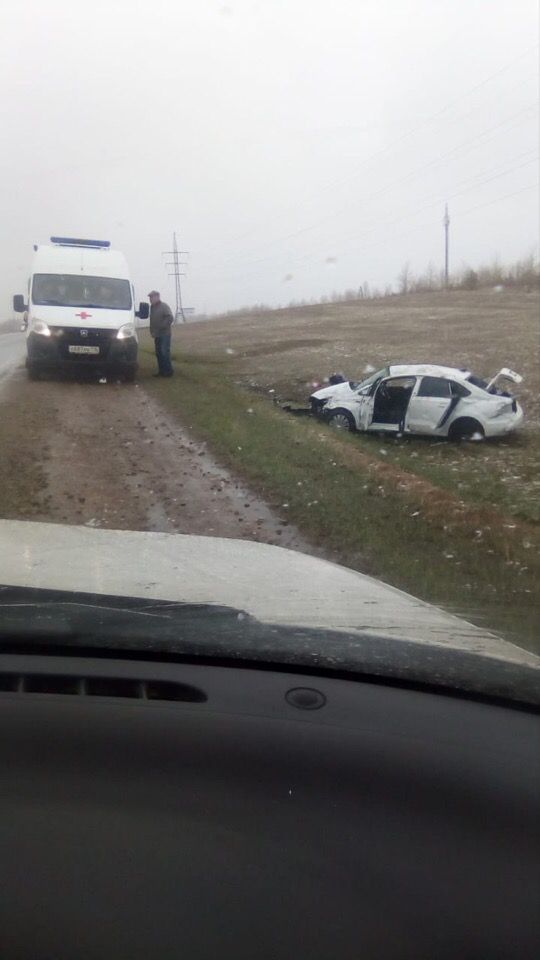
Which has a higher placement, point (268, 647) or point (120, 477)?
point (268, 647)

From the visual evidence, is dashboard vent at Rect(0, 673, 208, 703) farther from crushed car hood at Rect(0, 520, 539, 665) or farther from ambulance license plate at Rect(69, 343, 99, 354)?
ambulance license plate at Rect(69, 343, 99, 354)

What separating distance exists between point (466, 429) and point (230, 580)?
35.0 ft

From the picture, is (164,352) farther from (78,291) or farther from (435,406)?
(435,406)

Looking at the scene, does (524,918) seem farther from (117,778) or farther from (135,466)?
(135,466)

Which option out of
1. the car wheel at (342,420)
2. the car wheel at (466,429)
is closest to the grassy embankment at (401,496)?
the car wheel at (466,429)

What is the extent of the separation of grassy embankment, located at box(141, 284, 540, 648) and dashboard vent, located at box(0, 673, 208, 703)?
2862 mm

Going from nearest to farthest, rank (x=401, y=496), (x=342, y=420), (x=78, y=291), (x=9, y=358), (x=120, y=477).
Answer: (x=401, y=496)
(x=120, y=477)
(x=342, y=420)
(x=78, y=291)
(x=9, y=358)

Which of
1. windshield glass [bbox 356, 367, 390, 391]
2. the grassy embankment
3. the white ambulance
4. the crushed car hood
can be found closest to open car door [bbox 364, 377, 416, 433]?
windshield glass [bbox 356, 367, 390, 391]

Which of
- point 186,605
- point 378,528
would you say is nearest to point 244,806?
point 186,605

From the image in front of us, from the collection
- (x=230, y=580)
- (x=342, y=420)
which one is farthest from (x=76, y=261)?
(x=230, y=580)

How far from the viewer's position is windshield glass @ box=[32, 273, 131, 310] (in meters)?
19.7

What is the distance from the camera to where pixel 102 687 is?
235 cm

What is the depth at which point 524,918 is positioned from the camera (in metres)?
1.85

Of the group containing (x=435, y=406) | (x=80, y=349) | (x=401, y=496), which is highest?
(x=80, y=349)
